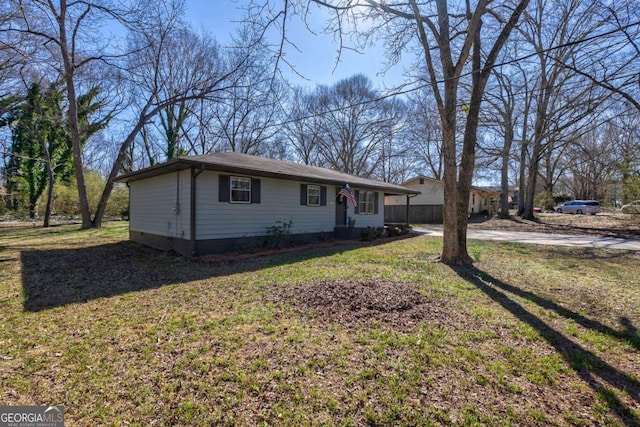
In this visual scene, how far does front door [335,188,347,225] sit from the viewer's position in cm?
1300

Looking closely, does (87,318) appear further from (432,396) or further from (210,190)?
(210,190)

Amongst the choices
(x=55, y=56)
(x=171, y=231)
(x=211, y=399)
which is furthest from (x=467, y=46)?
(x=55, y=56)

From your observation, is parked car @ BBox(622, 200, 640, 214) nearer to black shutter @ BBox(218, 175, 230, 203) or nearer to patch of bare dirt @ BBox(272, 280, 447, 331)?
patch of bare dirt @ BBox(272, 280, 447, 331)

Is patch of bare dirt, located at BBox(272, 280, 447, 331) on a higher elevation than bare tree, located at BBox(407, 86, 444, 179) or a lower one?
lower

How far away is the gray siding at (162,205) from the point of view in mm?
8523

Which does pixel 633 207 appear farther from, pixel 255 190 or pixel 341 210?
pixel 255 190

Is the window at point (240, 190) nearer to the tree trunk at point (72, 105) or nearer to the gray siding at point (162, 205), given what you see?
the gray siding at point (162, 205)

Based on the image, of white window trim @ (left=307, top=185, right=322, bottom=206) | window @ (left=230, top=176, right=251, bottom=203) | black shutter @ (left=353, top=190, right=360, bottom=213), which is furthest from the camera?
black shutter @ (left=353, top=190, right=360, bottom=213)

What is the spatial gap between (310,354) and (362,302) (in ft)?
5.15

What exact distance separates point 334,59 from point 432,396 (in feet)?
20.9

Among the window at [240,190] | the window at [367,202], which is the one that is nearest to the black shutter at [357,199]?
the window at [367,202]

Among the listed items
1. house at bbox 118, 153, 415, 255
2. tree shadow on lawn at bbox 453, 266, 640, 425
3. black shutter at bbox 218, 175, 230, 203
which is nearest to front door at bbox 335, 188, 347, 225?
house at bbox 118, 153, 415, 255

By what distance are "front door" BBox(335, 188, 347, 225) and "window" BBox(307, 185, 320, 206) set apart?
1.24 m

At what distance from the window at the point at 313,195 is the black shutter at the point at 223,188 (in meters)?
3.51
